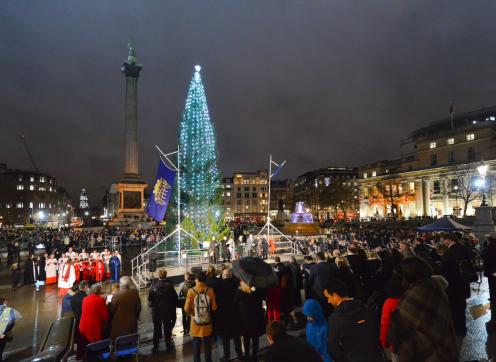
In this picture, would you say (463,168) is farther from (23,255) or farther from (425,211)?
(23,255)

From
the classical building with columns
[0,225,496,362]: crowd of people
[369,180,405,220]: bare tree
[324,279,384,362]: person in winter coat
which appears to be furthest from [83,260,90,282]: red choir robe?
[369,180,405,220]: bare tree

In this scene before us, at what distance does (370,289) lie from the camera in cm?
997

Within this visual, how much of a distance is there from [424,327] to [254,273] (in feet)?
11.5

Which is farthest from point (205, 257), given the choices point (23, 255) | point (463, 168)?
point (463, 168)

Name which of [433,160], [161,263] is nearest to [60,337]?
[161,263]

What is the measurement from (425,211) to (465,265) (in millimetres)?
71352

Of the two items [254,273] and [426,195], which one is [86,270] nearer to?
[254,273]

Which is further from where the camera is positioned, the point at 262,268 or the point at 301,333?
the point at 301,333

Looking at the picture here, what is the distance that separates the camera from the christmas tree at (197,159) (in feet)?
88.4

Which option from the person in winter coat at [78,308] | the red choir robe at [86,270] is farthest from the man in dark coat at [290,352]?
the red choir robe at [86,270]

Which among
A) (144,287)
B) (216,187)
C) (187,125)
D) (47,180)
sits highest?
(47,180)

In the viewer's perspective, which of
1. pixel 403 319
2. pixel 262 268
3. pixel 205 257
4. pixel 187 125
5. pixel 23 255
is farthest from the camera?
pixel 23 255

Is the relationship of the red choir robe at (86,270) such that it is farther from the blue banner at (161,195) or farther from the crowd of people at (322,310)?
the crowd of people at (322,310)

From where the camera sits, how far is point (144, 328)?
1002cm
